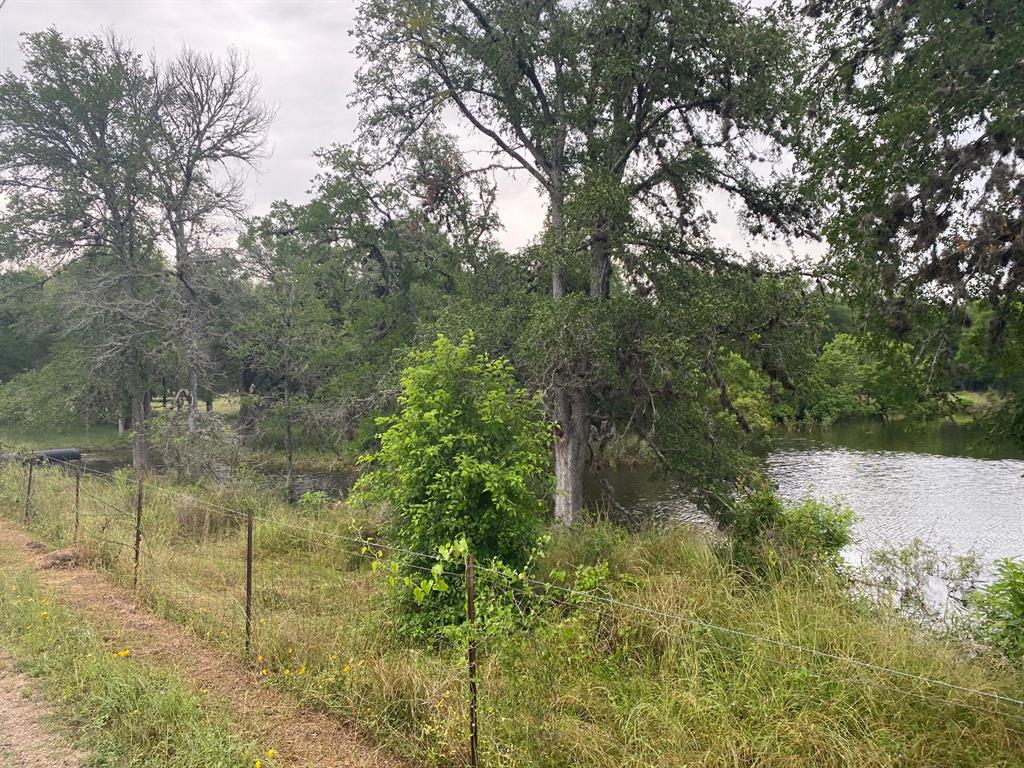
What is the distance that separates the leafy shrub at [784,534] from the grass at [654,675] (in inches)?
11.0

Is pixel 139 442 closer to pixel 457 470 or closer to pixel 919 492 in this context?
pixel 457 470

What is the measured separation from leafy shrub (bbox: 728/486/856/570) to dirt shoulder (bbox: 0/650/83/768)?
5734mm

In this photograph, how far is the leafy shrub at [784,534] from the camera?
633 cm

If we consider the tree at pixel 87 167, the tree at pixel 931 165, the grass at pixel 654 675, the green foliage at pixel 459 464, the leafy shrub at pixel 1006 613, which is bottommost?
the grass at pixel 654 675

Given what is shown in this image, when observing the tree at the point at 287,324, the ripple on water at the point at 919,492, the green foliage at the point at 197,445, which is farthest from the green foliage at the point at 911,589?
the tree at the point at 287,324

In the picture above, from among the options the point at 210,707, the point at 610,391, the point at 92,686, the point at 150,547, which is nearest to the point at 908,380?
the point at 610,391

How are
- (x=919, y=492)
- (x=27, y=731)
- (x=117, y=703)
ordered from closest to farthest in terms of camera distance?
1. (x=27, y=731)
2. (x=117, y=703)
3. (x=919, y=492)

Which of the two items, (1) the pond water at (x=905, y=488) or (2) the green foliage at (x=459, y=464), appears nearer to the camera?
(2) the green foliage at (x=459, y=464)

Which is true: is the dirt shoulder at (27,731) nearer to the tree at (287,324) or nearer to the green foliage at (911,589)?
the green foliage at (911,589)

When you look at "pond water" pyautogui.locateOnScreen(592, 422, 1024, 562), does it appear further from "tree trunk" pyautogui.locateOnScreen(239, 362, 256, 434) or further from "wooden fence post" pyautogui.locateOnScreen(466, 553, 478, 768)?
"tree trunk" pyautogui.locateOnScreen(239, 362, 256, 434)

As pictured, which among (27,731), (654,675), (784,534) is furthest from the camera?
(784,534)

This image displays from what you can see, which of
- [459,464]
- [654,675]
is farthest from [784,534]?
[459,464]

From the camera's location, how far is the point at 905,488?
61.9ft

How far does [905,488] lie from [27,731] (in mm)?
21055
